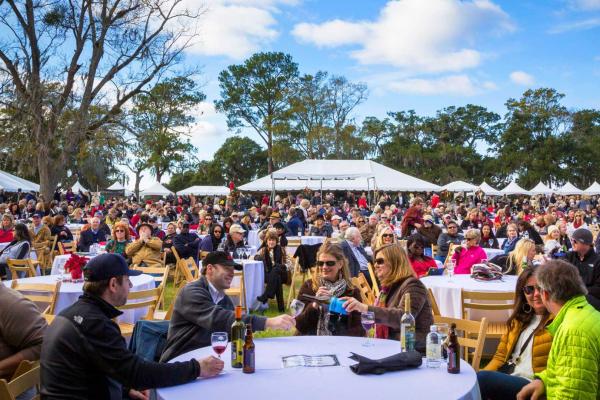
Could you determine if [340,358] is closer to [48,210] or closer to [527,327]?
[527,327]

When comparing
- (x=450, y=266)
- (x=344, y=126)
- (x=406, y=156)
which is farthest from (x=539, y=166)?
(x=450, y=266)

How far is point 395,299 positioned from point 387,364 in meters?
1.19

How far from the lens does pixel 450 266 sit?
736 centimetres

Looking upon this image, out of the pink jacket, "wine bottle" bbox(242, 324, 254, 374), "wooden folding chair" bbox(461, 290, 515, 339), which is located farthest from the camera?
the pink jacket

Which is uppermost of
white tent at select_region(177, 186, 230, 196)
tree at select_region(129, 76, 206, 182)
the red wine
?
tree at select_region(129, 76, 206, 182)

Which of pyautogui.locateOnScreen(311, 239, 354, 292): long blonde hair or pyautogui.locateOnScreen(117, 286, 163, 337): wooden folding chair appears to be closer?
pyautogui.locateOnScreen(311, 239, 354, 292): long blonde hair

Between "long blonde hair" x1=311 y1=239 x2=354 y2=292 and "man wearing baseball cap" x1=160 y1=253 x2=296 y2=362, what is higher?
"long blonde hair" x1=311 y1=239 x2=354 y2=292

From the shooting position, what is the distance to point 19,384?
2.61 metres

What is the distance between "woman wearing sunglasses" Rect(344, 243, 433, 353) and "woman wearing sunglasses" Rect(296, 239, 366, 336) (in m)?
0.25

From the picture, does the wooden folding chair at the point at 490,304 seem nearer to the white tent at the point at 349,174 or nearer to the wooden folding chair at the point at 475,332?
the wooden folding chair at the point at 475,332

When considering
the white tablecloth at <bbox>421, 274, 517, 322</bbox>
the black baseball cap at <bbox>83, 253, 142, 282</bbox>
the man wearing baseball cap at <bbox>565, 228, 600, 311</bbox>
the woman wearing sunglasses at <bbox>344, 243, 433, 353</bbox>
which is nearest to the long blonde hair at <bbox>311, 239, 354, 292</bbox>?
the woman wearing sunglasses at <bbox>344, 243, 433, 353</bbox>

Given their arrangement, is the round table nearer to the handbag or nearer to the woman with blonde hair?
the handbag

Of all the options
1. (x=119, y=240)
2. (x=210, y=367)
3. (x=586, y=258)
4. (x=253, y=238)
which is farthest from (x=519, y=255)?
(x=253, y=238)

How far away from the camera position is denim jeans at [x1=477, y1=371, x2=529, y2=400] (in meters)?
3.49
